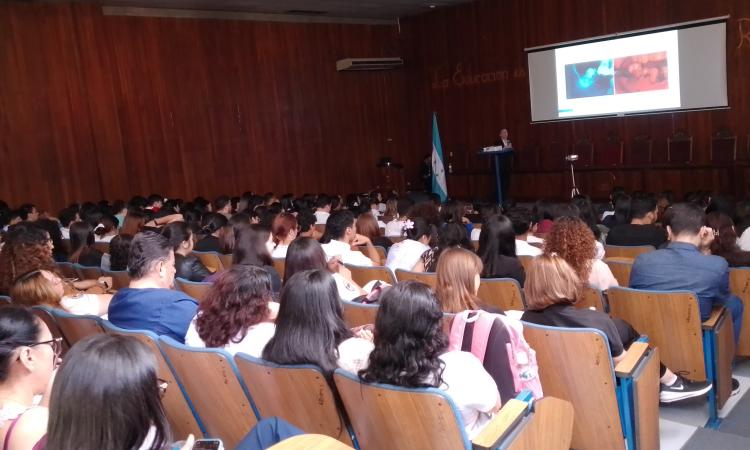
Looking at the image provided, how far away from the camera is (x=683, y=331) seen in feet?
10.3

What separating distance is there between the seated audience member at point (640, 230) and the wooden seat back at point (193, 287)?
3.06 m

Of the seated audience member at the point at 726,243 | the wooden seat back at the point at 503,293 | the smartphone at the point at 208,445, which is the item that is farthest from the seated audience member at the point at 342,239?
the smartphone at the point at 208,445

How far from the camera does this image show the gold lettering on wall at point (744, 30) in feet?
31.4

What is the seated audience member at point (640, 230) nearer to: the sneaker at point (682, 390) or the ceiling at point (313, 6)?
Result: the sneaker at point (682, 390)

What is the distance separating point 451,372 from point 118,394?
1.04 m

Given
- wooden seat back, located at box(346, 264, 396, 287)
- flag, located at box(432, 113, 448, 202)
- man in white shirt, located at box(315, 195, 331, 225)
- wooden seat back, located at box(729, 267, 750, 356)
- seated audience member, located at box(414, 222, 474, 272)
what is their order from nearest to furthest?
wooden seat back, located at box(729, 267, 750, 356), wooden seat back, located at box(346, 264, 396, 287), seated audience member, located at box(414, 222, 474, 272), man in white shirt, located at box(315, 195, 331, 225), flag, located at box(432, 113, 448, 202)

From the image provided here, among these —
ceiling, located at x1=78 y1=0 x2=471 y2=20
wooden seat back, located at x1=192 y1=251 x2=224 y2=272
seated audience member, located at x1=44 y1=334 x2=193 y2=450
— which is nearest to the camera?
seated audience member, located at x1=44 y1=334 x2=193 y2=450

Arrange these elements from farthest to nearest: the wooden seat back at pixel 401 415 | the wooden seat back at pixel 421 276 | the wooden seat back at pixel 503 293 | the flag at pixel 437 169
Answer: the flag at pixel 437 169 < the wooden seat back at pixel 421 276 < the wooden seat back at pixel 503 293 < the wooden seat back at pixel 401 415

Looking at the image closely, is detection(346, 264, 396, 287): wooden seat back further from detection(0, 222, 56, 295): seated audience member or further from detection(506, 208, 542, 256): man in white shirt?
detection(0, 222, 56, 295): seated audience member

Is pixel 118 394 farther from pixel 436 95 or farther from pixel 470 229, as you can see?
pixel 436 95

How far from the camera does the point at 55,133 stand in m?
10.2

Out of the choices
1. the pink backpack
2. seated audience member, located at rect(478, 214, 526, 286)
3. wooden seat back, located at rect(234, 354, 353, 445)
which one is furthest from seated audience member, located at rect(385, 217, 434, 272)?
wooden seat back, located at rect(234, 354, 353, 445)

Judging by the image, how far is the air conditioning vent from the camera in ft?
43.9

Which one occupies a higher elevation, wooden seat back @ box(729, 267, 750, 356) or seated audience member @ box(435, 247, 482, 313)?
seated audience member @ box(435, 247, 482, 313)
